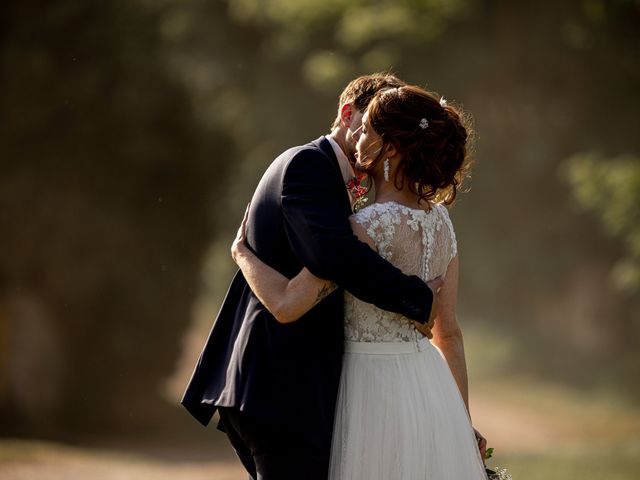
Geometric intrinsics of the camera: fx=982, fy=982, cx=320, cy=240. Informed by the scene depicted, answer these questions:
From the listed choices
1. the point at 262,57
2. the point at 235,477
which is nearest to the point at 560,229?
the point at 262,57

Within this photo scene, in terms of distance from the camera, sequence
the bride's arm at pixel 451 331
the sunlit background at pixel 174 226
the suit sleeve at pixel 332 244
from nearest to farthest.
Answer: the suit sleeve at pixel 332 244 < the bride's arm at pixel 451 331 < the sunlit background at pixel 174 226

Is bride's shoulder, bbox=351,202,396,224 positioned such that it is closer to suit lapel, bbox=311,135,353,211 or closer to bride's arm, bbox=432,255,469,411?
suit lapel, bbox=311,135,353,211

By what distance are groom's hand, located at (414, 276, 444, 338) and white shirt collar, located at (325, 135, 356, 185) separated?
49cm

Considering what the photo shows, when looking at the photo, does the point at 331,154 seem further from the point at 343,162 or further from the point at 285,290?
the point at 285,290

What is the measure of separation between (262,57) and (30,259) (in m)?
13.4

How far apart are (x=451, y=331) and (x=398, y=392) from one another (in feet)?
1.18

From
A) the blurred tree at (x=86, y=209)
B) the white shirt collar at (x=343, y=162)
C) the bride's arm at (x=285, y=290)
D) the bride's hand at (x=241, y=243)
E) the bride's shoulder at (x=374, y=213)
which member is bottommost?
the bride's arm at (x=285, y=290)

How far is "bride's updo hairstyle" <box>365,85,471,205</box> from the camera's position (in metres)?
3.42

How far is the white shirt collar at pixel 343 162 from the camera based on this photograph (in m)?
3.50

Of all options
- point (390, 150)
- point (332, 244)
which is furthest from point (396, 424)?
point (390, 150)

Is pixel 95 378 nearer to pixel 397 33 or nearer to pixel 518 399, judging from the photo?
pixel 518 399

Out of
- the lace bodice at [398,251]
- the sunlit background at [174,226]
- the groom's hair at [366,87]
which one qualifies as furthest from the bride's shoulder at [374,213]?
the sunlit background at [174,226]

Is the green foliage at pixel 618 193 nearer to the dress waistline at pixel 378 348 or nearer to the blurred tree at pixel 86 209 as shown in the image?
the blurred tree at pixel 86 209

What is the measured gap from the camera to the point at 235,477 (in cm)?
1024
